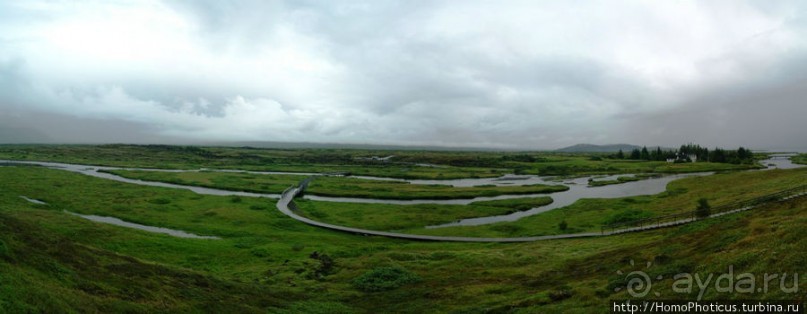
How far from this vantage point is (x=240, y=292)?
29.0m

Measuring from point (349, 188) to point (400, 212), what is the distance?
40.6 m

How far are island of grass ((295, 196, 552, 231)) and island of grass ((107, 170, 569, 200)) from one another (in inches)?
546

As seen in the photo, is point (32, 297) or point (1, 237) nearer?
point (32, 297)

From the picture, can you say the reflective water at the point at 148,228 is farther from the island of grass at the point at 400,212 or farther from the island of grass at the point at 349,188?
the island of grass at the point at 349,188

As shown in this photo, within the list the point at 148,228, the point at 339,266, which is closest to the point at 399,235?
the point at 339,266

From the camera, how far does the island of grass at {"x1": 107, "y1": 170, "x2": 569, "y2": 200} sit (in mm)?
107125

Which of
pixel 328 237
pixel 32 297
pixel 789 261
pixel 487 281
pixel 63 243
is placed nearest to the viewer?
pixel 32 297

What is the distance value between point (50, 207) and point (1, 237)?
68.8 metres

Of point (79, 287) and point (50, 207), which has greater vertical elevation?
point (79, 287)

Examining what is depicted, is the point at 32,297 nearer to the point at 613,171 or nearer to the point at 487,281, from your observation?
the point at 487,281

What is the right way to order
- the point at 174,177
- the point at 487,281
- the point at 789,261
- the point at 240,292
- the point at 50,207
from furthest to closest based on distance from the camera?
the point at 174,177, the point at 50,207, the point at 487,281, the point at 240,292, the point at 789,261

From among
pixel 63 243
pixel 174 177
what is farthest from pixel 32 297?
pixel 174 177

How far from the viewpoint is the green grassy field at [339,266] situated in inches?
760

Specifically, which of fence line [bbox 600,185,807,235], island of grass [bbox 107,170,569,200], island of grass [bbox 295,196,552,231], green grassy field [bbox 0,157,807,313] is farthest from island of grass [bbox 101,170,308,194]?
fence line [bbox 600,185,807,235]
